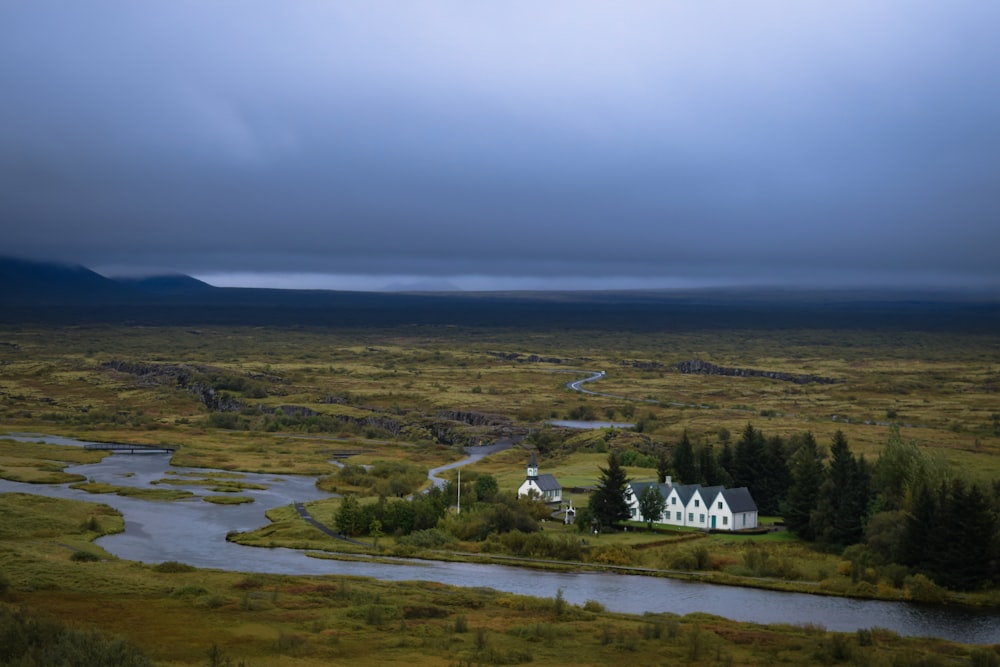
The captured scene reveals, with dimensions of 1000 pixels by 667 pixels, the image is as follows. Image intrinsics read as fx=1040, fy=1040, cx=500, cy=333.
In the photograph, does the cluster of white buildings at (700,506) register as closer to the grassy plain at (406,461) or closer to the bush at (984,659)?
the grassy plain at (406,461)

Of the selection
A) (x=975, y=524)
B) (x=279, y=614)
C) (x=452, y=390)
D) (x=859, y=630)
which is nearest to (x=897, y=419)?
(x=452, y=390)

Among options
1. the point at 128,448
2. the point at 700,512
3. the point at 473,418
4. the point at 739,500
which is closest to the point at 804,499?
the point at 739,500

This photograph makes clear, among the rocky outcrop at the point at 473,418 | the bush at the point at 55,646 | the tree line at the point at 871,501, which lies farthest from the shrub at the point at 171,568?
the rocky outcrop at the point at 473,418

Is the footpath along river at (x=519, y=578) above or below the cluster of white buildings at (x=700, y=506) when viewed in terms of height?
below

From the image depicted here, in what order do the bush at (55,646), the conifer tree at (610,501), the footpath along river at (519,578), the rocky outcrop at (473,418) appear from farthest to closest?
the rocky outcrop at (473,418)
the conifer tree at (610,501)
the footpath along river at (519,578)
the bush at (55,646)

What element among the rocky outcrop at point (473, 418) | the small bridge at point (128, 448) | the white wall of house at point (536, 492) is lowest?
the small bridge at point (128, 448)

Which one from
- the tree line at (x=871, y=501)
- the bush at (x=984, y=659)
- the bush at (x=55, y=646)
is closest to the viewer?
the bush at (x=55, y=646)

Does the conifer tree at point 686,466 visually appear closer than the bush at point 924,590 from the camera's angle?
No
